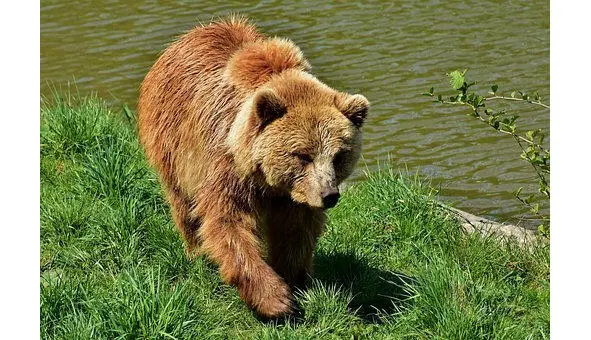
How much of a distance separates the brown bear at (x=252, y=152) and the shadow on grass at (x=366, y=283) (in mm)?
311

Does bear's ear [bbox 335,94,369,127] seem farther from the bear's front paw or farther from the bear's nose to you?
the bear's front paw

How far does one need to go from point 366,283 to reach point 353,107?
1232mm

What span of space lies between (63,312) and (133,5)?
9071mm

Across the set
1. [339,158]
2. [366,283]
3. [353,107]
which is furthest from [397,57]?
[339,158]

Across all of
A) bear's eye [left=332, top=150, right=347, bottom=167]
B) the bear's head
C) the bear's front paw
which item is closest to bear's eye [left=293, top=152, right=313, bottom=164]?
the bear's head

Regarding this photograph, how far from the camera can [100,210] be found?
6.55 m

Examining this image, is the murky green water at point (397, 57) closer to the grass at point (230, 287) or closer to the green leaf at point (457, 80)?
the grass at point (230, 287)

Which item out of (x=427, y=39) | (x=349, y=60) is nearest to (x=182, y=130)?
(x=349, y=60)

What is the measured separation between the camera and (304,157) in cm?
543

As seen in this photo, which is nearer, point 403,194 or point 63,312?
point 63,312

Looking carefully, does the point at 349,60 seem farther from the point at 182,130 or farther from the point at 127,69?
the point at 182,130

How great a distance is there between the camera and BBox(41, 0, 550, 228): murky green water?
9.02 m

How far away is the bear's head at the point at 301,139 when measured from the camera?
5.39 metres

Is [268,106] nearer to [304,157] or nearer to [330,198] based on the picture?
[304,157]
